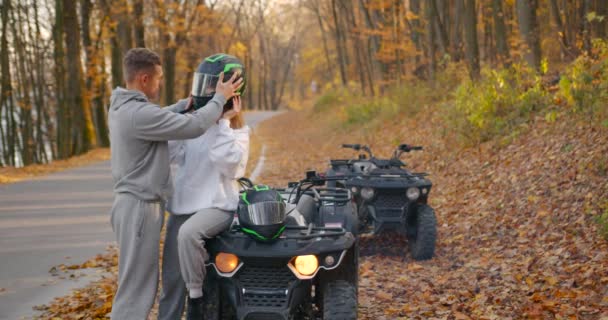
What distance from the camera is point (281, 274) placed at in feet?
16.2

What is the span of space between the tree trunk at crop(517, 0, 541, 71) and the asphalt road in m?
10.0

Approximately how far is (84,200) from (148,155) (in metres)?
10.5

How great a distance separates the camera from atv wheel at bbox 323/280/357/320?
489cm

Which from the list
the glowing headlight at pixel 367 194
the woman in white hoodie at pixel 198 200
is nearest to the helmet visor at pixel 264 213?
the woman in white hoodie at pixel 198 200

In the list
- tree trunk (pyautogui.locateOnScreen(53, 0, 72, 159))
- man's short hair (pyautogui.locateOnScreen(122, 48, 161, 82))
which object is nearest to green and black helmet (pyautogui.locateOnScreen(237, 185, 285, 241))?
man's short hair (pyautogui.locateOnScreen(122, 48, 161, 82))

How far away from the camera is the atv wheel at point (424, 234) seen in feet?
30.1

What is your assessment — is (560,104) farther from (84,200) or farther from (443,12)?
(443,12)

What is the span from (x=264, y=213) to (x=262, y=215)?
0.06 ft

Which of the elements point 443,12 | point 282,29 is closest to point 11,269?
point 443,12

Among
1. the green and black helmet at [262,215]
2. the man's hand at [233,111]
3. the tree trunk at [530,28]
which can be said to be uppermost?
the tree trunk at [530,28]

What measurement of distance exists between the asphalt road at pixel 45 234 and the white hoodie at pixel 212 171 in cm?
285

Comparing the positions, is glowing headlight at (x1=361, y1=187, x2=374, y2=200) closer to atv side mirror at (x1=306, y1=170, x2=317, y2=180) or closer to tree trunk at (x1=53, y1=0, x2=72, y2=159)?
atv side mirror at (x1=306, y1=170, x2=317, y2=180)

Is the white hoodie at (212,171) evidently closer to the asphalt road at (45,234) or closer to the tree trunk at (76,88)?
the asphalt road at (45,234)

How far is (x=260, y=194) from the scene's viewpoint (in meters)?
4.90
